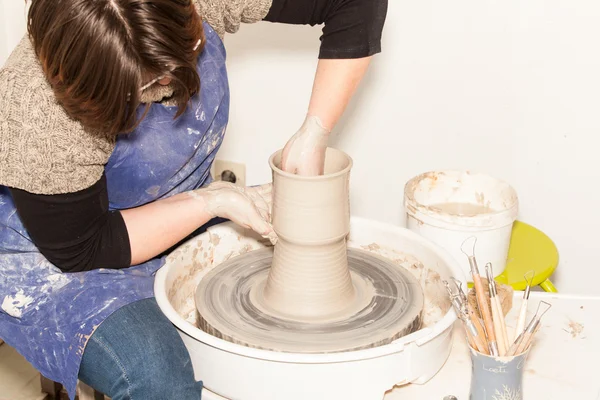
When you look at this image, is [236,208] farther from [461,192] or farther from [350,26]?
[461,192]

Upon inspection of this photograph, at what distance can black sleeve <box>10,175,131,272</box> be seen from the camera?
154 centimetres

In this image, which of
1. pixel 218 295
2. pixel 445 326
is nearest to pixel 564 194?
pixel 445 326

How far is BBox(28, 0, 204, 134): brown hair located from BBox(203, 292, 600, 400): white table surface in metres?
0.66

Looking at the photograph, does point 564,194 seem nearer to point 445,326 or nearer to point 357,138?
point 357,138

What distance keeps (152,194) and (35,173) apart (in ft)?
1.24

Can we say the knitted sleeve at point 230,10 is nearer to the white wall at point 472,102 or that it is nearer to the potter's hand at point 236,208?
the potter's hand at point 236,208

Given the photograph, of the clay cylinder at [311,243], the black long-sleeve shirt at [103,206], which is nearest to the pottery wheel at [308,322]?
the clay cylinder at [311,243]

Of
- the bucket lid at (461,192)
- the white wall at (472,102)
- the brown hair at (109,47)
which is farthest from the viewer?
the white wall at (472,102)

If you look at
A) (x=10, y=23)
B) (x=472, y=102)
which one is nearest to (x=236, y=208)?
(x=472, y=102)

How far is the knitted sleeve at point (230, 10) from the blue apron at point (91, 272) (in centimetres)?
3

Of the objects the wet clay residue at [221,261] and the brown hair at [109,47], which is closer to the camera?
the brown hair at [109,47]

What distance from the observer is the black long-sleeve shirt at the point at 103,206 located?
155cm

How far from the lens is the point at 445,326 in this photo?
4.98 feet

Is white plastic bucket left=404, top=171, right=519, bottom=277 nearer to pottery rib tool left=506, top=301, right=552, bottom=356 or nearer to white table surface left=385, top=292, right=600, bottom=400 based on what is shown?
white table surface left=385, top=292, right=600, bottom=400
